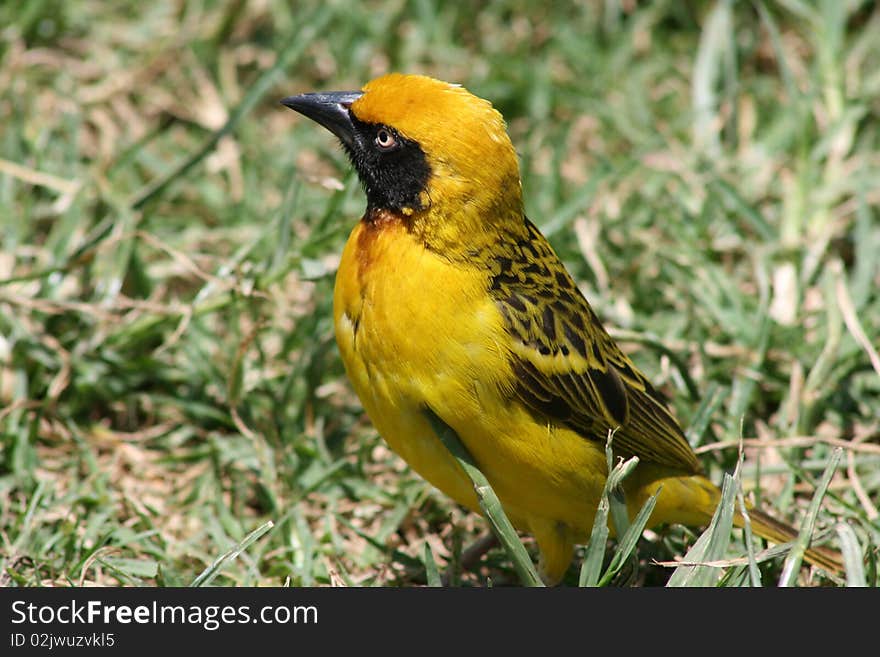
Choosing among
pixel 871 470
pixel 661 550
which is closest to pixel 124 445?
pixel 661 550

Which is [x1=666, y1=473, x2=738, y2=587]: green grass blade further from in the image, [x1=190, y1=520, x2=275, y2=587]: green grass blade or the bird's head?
[x1=190, y1=520, x2=275, y2=587]: green grass blade

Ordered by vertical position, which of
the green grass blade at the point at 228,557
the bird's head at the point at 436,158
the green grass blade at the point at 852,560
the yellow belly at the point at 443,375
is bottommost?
the green grass blade at the point at 852,560

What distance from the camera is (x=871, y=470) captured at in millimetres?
4273

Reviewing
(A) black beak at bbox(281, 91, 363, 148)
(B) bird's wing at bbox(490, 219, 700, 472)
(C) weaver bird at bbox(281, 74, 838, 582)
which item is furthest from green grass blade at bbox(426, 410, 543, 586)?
(A) black beak at bbox(281, 91, 363, 148)

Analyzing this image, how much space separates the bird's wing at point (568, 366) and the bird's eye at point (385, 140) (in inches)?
17.5

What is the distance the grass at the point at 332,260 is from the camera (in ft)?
13.4

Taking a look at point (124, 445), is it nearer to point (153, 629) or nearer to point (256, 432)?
point (256, 432)

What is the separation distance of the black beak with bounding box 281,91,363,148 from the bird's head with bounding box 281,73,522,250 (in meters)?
0.07

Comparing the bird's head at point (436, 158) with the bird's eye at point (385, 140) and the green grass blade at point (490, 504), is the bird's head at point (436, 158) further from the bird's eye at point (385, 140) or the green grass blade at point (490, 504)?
the green grass blade at point (490, 504)

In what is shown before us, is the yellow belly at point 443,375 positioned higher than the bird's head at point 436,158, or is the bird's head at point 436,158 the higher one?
the bird's head at point 436,158

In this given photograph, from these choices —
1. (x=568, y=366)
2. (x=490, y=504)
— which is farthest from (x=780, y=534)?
(x=490, y=504)

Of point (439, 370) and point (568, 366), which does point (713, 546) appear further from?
point (439, 370)

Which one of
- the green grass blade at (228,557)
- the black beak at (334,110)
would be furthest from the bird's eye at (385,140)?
the green grass blade at (228,557)

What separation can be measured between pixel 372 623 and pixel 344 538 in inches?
39.1
